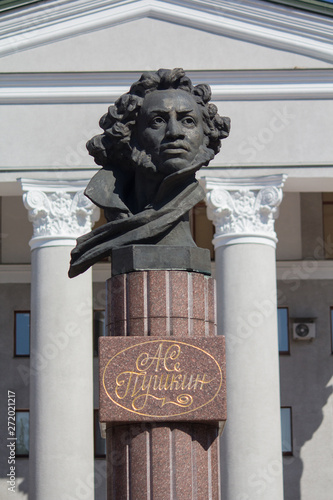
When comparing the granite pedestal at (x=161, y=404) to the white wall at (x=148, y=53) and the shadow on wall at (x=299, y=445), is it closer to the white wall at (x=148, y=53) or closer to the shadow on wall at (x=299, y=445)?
the white wall at (x=148, y=53)

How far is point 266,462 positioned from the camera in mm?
19484

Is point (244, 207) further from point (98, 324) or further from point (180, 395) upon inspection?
point (180, 395)

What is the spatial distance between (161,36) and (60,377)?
5743 mm

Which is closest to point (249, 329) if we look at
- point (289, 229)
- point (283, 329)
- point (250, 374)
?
point (250, 374)

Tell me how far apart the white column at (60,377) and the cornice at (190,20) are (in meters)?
2.95

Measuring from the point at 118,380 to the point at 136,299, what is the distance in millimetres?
586

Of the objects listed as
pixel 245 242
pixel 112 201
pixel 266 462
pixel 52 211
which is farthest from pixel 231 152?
pixel 112 201

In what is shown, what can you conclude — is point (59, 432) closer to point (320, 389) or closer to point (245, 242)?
point (245, 242)

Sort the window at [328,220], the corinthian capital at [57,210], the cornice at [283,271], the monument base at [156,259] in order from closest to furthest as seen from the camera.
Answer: the monument base at [156,259], the corinthian capital at [57,210], the cornice at [283,271], the window at [328,220]

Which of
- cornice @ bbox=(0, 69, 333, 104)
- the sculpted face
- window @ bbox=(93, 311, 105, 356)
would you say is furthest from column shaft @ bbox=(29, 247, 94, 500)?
the sculpted face

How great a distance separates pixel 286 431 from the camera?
2434 centimetres

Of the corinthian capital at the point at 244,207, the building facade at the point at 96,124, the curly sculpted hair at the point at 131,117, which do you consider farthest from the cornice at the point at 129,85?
the curly sculpted hair at the point at 131,117

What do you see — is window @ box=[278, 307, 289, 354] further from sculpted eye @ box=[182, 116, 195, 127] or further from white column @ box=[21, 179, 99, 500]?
sculpted eye @ box=[182, 116, 195, 127]

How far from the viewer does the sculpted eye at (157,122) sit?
9727mm
